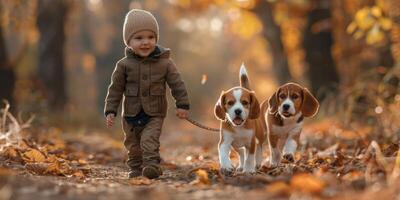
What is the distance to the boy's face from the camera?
725 centimetres

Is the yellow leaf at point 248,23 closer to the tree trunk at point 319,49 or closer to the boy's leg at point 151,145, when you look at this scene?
the tree trunk at point 319,49

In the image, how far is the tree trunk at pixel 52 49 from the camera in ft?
59.5

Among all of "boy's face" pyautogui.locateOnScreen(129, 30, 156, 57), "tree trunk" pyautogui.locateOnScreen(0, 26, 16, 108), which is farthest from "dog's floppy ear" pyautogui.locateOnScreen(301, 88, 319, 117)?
"tree trunk" pyautogui.locateOnScreen(0, 26, 16, 108)

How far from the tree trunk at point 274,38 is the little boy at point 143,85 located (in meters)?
16.9

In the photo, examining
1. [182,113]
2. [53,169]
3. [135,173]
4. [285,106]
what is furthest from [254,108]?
[53,169]

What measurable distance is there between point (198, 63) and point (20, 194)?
194ft

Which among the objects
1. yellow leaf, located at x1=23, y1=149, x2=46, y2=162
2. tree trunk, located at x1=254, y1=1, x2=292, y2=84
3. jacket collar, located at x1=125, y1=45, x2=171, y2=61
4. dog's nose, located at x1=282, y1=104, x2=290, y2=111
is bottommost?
yellow leaf, located at x1=23, y1=149, x2=46, y2=162

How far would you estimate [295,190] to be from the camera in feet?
15.7

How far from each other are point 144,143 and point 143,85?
24.0 inches

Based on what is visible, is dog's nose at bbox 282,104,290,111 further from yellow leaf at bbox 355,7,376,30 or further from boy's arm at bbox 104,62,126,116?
yellow leaf at bbox 355,7,376,30

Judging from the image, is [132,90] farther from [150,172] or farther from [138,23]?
[150,172]

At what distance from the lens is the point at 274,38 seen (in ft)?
80.6

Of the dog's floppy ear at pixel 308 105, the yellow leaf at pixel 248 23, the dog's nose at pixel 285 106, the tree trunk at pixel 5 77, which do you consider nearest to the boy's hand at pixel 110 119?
the dog's nose at pixel 285 106

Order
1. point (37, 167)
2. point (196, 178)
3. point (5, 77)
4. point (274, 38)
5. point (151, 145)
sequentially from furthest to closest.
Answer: point (274, 38), point (5, 77), point (151, 145), point (37, 167), point (196, 178)
